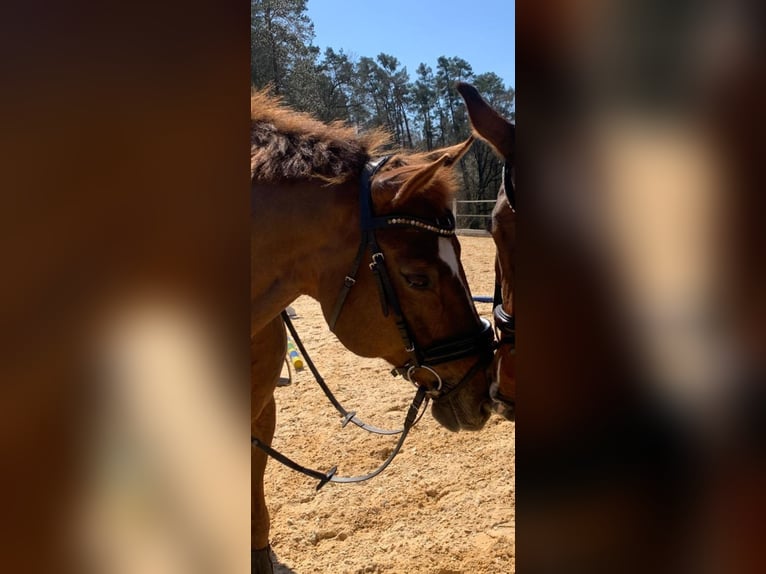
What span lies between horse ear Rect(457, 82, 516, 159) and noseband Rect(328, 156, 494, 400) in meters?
0.38

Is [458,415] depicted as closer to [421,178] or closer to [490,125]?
[421,178]

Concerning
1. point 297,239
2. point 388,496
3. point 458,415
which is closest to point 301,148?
point 297,239

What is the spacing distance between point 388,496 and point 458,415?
1.36 m

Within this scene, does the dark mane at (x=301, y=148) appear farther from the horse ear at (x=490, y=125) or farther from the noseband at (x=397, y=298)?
the horse ear at (x=490, y=125)

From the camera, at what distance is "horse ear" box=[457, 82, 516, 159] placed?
1619 millimetres

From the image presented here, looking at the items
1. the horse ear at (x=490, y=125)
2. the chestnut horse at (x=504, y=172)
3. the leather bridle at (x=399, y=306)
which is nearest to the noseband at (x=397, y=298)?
the leather bridle at (x=399, y=306)

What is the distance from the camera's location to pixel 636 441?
31 centimetres

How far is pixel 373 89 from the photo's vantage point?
23.5m

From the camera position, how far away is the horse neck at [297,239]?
187 cm

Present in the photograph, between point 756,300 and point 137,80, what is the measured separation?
35cm

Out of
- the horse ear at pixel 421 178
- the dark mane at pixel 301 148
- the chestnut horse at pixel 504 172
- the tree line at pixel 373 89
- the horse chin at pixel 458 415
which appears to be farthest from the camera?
the tree line at pixel 373 89

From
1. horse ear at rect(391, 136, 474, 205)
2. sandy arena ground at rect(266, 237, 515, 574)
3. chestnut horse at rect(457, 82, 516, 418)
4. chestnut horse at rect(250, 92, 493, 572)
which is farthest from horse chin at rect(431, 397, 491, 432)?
sandy arena ground at rect(266, 237, 515, 574)

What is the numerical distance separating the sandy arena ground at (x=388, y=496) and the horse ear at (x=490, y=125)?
6.21 feet

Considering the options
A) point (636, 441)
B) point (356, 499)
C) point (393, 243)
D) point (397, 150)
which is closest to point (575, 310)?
point (636, 441)
